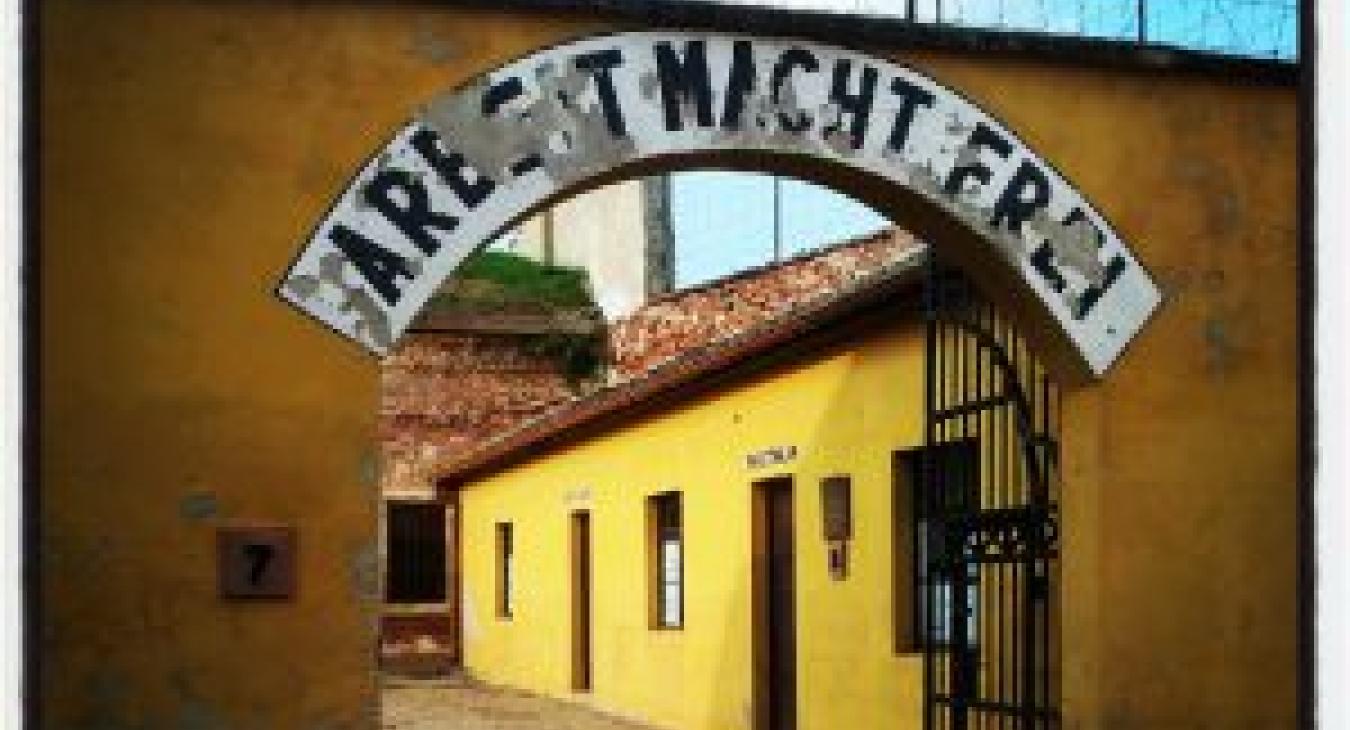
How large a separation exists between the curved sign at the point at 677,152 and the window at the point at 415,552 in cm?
2055

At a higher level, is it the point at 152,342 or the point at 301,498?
the point at 152,342

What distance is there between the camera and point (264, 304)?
7934 millimetres

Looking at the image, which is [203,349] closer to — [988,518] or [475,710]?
[988,518]

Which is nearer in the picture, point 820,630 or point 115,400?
point 115,400

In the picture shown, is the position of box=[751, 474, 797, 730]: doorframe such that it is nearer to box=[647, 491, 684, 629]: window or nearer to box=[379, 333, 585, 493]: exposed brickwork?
box=[647, 491, 684, 629]: window

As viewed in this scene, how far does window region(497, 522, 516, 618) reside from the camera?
26.8 metres

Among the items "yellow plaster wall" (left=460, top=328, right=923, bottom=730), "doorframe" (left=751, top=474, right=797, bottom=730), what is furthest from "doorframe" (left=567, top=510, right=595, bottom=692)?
"doorframe" (left=751, top=474, right=797, bottom=730)

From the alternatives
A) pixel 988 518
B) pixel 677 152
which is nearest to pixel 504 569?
pixel 988 518

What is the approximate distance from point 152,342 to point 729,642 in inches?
398

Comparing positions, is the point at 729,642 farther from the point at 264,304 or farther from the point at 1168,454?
the point at 264,304

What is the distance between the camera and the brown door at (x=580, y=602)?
23281mm

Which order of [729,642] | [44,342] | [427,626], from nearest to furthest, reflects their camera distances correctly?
[44,342] → [729,642] → [427,626]

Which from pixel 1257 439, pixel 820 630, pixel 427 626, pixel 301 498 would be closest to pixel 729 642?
pixel 820 630

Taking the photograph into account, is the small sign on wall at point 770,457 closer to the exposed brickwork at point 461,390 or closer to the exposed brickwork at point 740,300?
the exposed brickwork at point 740,300
